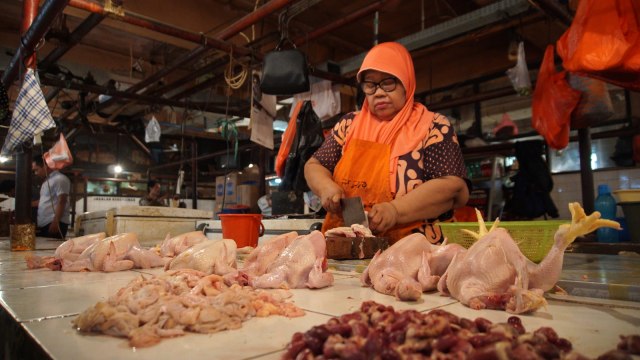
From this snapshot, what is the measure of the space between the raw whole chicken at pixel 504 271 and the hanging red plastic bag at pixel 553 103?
3608 mm

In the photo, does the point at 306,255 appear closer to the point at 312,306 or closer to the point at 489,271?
the point at 312,306

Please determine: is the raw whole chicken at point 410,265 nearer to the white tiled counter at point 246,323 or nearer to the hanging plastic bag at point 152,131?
the white tiled counter at point 246,323

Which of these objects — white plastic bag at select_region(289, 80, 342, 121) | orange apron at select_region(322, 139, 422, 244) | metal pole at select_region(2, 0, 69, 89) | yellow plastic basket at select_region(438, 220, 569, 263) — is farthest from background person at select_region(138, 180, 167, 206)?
yellow plastic basket at select_region(438, 220, 569, 263)

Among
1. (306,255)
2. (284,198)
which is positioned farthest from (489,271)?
(284,198)

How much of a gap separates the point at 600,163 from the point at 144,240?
7.70m

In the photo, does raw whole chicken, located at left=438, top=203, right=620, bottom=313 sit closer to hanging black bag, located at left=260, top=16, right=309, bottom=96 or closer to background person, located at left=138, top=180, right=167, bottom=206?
hanging black bag, located at left=260, top=16, right=309, bottom=96

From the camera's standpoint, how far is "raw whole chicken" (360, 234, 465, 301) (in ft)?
5.53

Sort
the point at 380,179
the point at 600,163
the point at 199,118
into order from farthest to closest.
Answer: the point at 199,118
the point at 600,163
the point at 380,179

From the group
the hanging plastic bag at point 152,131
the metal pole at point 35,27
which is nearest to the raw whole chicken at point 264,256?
the metal pole at point 35,27

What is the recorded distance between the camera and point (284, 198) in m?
6.36

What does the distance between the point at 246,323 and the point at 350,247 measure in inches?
50.9

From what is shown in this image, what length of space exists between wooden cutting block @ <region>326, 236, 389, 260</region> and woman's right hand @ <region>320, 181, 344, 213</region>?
1.34 feet

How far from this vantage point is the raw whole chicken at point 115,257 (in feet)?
8.02

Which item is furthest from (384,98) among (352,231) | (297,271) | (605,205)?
(605,205)
